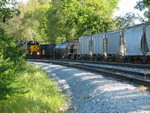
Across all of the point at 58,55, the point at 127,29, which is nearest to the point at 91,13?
the point at 58,55

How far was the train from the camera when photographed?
22109 millimetres

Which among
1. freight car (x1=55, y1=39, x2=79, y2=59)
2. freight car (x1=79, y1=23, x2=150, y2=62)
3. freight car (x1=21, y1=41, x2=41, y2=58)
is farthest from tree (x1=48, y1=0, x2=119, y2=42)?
freight car (x1=79, y1=23, x2=150, y2=62)

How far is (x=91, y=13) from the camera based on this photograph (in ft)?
174

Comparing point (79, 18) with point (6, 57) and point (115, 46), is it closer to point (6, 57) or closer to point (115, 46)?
point (115, 46)

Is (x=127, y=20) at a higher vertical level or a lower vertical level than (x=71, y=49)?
higher

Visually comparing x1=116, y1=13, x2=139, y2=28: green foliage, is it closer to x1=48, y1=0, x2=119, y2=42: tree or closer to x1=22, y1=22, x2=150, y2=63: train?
x1=48, y1=0, x2=119, y2=42: tree

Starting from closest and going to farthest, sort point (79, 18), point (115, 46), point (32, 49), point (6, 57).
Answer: point (6, 57)
point (115, 46)
point (32, 49)
point (79, 18)

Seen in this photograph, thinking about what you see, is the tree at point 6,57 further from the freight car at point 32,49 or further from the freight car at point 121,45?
the freight car at point 32,49

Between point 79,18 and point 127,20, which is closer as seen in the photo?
point 127,20

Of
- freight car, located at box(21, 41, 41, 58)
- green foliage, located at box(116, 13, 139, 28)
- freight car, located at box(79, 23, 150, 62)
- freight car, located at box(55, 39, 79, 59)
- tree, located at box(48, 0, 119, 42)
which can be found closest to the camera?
freight car, located at box(79, 23, 150, 62)

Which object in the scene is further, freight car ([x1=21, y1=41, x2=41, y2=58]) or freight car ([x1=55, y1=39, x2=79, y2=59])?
freight car ([x1=21, y1=41, x2=41, y2=58])

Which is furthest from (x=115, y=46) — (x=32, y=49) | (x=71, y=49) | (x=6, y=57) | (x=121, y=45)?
(x=32, y=49)

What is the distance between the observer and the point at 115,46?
28.2 meters

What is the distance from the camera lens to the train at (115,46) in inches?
870
